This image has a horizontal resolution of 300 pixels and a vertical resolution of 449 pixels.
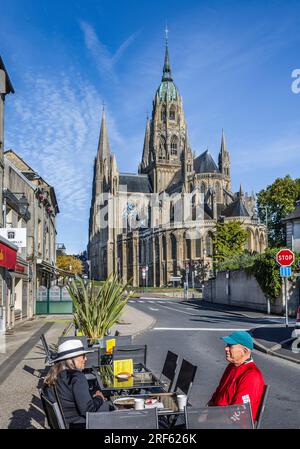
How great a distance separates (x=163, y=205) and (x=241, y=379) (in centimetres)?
9481

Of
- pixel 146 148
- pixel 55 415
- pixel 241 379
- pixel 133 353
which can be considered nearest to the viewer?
pixel 55 415

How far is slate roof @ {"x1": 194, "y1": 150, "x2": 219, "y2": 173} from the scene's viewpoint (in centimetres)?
9794

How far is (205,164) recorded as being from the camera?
99250 millimetres

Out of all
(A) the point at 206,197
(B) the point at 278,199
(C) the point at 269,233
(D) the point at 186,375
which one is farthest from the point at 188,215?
(D) the point at 186,375

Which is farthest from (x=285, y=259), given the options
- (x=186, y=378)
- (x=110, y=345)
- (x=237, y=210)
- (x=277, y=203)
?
(x=237, y=210)

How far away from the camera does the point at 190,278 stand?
277ft

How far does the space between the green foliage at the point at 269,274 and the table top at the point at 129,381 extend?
845 inches

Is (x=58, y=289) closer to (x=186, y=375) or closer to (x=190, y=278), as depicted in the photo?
(x=186, y=375)

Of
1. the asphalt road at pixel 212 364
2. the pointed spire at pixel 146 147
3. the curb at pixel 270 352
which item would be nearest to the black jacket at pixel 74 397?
the asphalt road at pixel 212 364

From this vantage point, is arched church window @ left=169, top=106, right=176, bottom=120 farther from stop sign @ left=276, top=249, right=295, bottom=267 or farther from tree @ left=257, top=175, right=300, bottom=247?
stop sign @ left=276, top=249, right=295, bottom=267

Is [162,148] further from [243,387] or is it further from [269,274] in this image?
[243,387]

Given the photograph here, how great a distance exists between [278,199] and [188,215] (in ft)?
98.7

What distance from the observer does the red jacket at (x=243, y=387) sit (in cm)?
446

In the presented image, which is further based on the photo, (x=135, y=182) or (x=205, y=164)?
(x=135, y=182)
